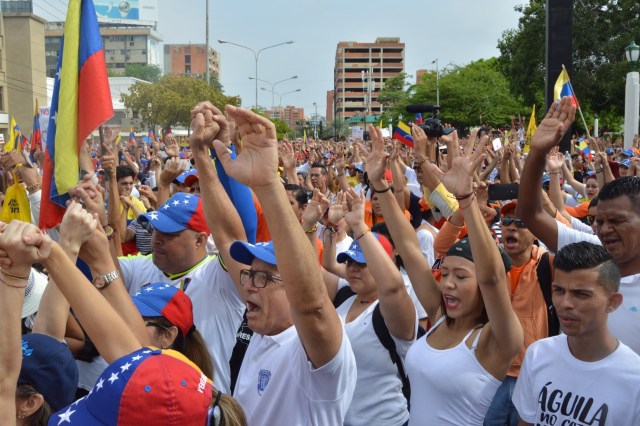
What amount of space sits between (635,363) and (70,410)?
79.5 inches

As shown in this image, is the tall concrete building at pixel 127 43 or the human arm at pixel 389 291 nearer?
the human arm at pixel 389 291

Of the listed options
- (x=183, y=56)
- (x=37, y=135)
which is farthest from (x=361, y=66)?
(x=37, y=135)

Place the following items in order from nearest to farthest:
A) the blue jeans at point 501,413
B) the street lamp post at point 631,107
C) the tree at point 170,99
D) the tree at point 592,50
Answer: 1. the blue jeans at point 501,413
2. the street lamp post at point 631,107
3. the tree at point 592,50
4. the tree at point 170,99

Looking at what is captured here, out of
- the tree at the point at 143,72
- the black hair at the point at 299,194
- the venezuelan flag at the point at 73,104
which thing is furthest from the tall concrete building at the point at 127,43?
the venezuelan flag at the point at 73,104

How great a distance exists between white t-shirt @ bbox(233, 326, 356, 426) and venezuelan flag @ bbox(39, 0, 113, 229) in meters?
1.83

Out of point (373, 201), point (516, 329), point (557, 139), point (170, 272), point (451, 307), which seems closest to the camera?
point (516, 329)

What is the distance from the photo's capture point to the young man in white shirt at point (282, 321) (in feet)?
7.09

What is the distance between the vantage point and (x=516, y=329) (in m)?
2.89

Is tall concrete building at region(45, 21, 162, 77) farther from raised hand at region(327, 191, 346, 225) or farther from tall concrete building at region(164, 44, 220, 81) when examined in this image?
raised hand at region(327, 191, 346, 225)

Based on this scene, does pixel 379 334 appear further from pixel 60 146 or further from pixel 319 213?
pixel 60 146

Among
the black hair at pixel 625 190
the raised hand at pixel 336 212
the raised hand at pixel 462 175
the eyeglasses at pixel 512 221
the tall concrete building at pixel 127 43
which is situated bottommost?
the eyeglasses at pixel 512 221

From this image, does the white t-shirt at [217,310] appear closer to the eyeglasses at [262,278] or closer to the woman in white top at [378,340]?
the woman in white top at [378,340]

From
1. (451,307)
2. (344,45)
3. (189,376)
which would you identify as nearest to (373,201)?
(451,307)

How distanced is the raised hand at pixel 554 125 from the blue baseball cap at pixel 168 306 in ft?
6.04
